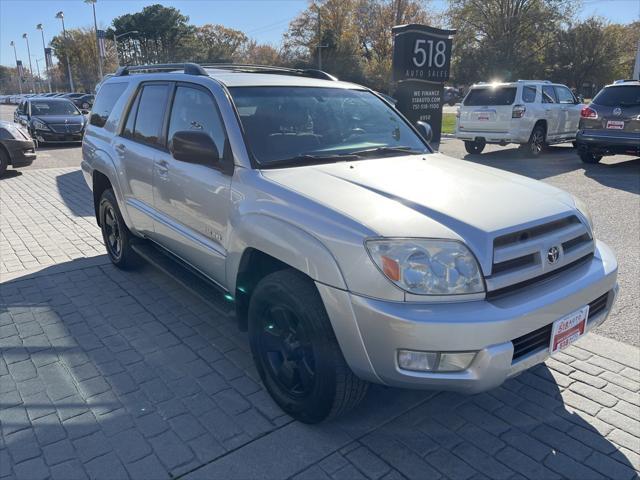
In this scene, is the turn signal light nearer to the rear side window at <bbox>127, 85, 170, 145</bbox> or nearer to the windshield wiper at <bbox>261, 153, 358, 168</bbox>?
the windshield wiper at <bbox>261, 153, 358, 168</bbox>

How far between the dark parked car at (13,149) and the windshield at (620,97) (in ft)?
42.5

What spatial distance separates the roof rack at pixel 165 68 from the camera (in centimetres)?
384

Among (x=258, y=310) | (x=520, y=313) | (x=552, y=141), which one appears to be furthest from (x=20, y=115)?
(x=520, y=313)

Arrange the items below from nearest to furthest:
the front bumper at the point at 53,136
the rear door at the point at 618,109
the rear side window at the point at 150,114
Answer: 1. the rear side window at the point at 150,114
2. the rear door at the point at 618,109
3. the front bumper at the point at 53,136

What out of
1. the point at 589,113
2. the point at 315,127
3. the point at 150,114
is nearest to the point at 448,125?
the point at 589,113

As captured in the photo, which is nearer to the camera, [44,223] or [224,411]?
[224,411]

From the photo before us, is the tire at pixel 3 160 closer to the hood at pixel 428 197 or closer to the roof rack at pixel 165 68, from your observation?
the roof rack at pixel 165 68

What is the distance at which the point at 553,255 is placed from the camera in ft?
8.55

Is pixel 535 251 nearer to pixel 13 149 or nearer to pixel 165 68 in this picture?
pixel 165 68

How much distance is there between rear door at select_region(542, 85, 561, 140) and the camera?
13.2 metres

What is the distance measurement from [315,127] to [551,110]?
39.3 feet

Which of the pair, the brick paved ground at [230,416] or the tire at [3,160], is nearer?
the brick paved ground at [230,416]

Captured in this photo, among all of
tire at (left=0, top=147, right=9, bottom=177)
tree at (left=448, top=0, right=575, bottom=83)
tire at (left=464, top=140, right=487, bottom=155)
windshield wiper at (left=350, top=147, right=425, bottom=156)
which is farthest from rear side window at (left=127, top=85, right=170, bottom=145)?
tree at (left=448, top=0, right=575, bottom=83)

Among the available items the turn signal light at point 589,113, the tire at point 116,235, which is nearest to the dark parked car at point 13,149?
the tire at point 116,235
